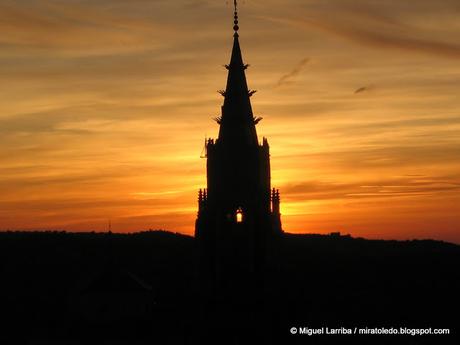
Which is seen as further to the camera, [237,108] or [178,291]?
[178,291]

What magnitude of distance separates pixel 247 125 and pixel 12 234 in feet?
275

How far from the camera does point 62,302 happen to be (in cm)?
7481

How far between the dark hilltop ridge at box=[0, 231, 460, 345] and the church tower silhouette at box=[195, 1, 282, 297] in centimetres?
205

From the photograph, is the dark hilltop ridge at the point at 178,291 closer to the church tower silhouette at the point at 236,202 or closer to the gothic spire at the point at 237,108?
the church tower silhouette at the point at 236,202

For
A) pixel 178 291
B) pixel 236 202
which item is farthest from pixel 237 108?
pixel 178 291

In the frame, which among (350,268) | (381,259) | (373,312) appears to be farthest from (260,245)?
(381,259)

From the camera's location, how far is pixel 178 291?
78.4m

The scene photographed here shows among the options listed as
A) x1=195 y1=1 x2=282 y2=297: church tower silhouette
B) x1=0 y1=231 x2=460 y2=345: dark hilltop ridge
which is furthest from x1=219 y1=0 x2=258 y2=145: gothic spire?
x1=0 y1=231 x2=460 y2=345: dark hilltop ridge

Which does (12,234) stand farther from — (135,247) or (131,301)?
(131,301)

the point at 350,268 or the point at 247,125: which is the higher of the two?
the point at 247,125

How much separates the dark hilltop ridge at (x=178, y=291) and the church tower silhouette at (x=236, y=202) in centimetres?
205

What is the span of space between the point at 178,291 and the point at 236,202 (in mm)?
19749

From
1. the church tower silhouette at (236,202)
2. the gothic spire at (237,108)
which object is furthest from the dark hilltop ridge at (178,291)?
the gothic spire at (237,108)

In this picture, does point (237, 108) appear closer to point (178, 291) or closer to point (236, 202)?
point (236, 202)
